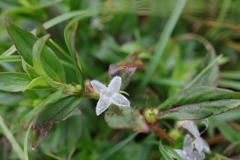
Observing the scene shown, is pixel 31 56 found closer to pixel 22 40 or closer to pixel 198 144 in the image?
pixel 22 40

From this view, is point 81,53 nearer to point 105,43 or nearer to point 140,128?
point 105,43

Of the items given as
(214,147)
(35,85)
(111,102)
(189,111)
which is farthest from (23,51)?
(214,147)

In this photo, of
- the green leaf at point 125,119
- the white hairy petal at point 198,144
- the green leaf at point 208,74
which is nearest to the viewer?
the green leaf at point 125,119

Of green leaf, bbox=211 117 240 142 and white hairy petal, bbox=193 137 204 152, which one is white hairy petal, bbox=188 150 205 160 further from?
green leaf, bbox=211 117 240 142

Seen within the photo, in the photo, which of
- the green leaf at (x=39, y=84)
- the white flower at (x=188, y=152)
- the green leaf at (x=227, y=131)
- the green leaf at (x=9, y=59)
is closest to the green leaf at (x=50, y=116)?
the green leaf at (x=39, y=84)

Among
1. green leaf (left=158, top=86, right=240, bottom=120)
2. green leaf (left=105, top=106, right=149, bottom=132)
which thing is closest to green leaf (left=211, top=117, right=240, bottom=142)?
green leaf (left=158, top=86, right=240, bottom=120)

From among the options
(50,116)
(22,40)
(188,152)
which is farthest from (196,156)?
(22,40)

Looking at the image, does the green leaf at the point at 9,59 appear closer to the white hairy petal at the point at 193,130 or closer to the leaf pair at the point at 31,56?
the leaf pair at the point at 31,56
